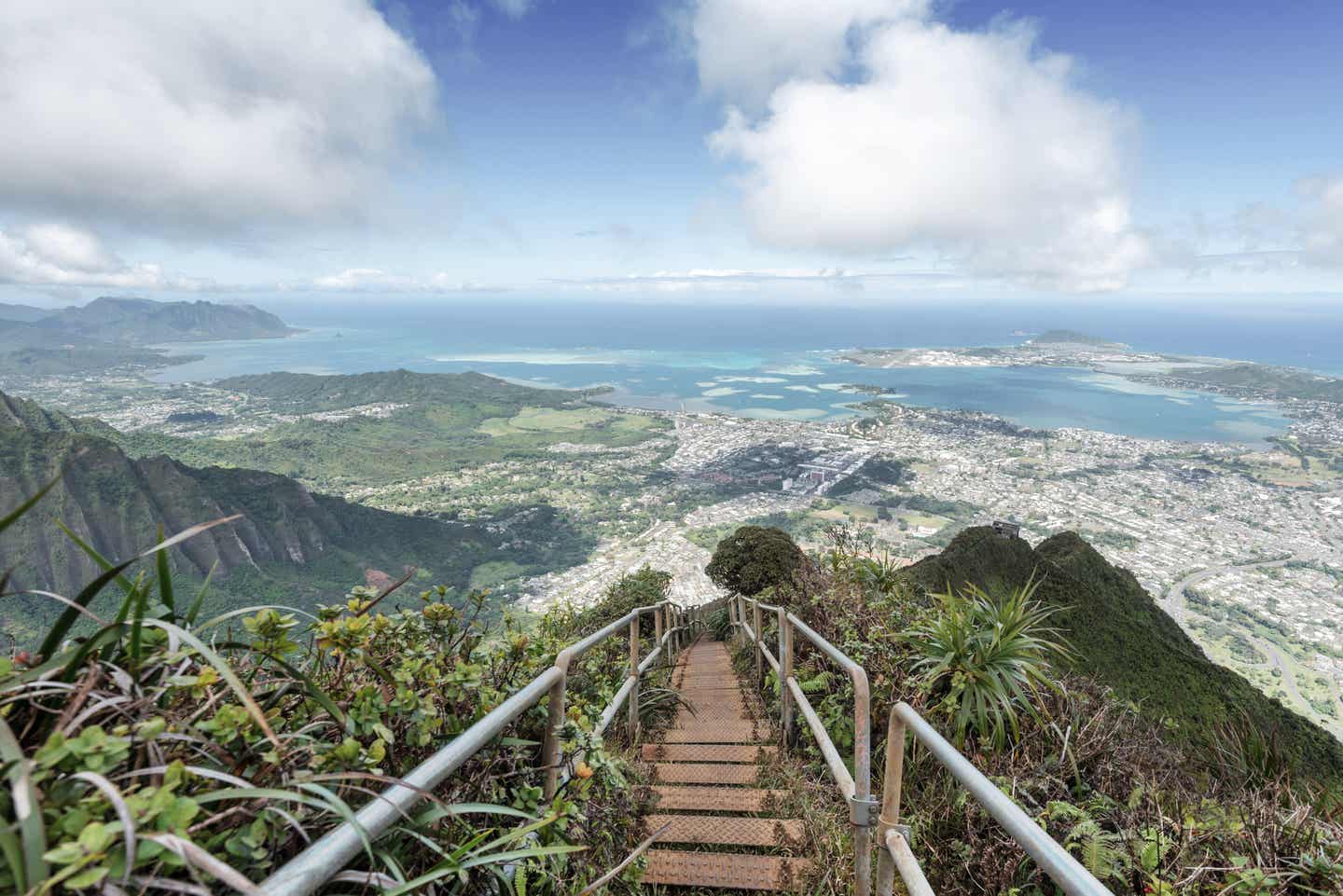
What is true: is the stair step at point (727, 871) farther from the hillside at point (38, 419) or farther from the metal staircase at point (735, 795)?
the hillside at point (38, 419)

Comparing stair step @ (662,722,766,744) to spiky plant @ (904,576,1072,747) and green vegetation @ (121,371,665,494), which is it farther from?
green vegetation @ (121,371,665,494)

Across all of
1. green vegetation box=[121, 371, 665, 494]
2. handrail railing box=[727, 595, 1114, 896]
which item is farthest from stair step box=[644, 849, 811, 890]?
green vegetation box=[121, 371, 665, 494]

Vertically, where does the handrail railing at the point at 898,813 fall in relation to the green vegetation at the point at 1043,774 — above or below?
above

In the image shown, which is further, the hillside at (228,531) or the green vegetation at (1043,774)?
the hillside at (228,531)

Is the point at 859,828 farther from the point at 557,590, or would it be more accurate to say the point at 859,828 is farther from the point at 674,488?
the point at 674,488

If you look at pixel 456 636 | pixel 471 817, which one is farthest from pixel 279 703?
pixel 456 636

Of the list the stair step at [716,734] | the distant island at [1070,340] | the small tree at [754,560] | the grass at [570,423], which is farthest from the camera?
the distant island at [1070,340]

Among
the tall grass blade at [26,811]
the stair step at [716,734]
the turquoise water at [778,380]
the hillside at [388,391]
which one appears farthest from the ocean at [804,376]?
the tall grass blade at [26,811]
